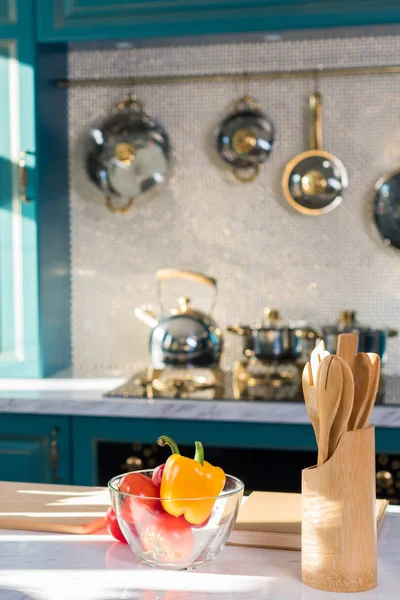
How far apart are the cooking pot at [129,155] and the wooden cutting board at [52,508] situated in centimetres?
155

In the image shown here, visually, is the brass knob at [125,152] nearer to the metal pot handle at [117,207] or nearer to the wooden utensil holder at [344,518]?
the metal pot handle at [117,207]

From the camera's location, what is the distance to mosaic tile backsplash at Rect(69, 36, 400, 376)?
2754 mm

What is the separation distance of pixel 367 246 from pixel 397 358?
0.38m

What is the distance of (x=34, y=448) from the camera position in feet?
7.79

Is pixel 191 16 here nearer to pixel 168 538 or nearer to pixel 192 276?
pixel 192 276

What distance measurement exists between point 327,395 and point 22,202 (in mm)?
1812

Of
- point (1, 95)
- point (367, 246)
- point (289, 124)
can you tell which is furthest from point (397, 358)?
point (1, 95)

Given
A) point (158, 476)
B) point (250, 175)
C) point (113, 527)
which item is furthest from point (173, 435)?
point (158, 476)

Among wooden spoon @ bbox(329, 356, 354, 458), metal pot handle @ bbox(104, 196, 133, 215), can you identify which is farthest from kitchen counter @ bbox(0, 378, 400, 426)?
wooden spoon @ bbox(329, 356, 354, 458)

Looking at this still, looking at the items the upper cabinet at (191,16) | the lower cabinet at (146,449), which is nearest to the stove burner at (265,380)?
the lower cabinet at (146,449)

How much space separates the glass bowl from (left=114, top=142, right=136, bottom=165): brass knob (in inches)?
76.0

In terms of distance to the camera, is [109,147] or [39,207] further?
[109,147]

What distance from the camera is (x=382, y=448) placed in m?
2.17

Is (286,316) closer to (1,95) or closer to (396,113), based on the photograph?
(396,113)
